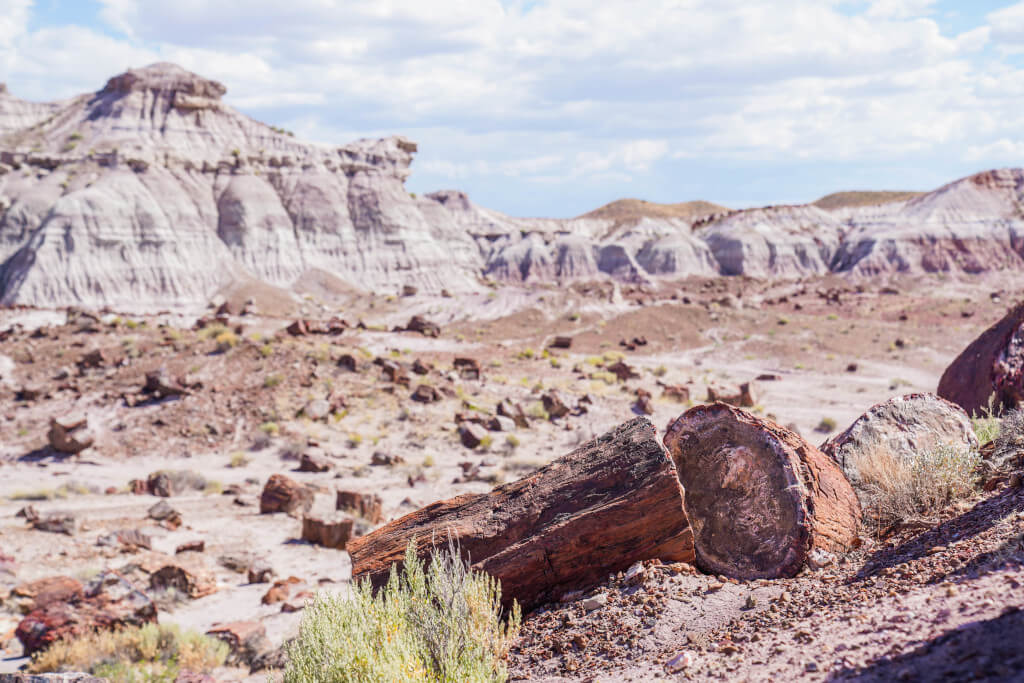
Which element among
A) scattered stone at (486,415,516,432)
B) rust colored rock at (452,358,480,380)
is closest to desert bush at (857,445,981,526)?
scattered stone at (486,415,516,432)

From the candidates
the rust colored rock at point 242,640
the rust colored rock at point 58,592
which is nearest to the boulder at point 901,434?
the rust colored rock at point 242,640

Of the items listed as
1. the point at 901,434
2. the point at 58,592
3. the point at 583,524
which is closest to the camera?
the point at 583,524

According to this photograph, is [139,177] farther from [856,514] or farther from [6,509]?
[856,514]

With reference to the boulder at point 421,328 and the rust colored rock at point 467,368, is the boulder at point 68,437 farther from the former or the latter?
the boulder at point 421,328

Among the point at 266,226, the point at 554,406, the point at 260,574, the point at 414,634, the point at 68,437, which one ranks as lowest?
the point at 260,574

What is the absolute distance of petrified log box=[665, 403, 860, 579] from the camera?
Answer: 5.02 m

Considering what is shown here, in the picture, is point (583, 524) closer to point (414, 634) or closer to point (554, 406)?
point (414, 634)

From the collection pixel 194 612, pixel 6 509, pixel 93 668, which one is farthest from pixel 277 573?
pixel 6 509

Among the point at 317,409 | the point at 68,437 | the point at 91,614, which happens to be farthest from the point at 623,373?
the point at 91,614

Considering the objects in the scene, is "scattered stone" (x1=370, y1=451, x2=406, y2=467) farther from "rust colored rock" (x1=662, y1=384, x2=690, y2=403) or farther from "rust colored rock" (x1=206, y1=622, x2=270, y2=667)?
"rust colored rock" (x1=662, y1=384, x2=690, y2=403)

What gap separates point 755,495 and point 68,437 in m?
16.6

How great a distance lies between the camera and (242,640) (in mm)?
7820

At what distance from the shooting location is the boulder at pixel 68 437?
659 inches

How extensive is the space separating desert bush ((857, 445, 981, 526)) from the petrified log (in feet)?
0.70
